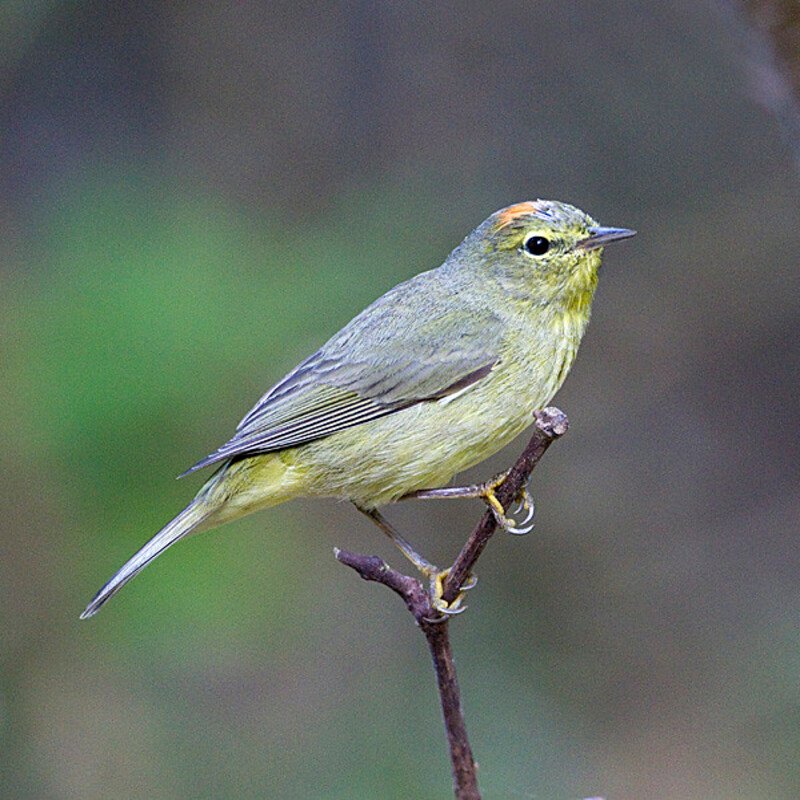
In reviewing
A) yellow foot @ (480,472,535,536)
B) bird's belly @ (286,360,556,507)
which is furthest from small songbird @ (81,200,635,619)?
yellow foot @ (480,472,535,536)

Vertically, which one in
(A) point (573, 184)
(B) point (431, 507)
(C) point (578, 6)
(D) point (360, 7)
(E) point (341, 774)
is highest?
(D) point (360, 7)

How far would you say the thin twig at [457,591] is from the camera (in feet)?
9.09

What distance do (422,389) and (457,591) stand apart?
0.99m

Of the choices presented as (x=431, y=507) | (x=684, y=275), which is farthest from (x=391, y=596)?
(x=684, y=275)

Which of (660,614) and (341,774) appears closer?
(341,774)

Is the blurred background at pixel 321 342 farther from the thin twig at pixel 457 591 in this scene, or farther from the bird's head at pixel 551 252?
the thin twig at pixel 457 591

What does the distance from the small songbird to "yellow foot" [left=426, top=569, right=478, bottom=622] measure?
77mm

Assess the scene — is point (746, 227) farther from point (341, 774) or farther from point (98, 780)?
point (98, 780)

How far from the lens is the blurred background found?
17.4 ft

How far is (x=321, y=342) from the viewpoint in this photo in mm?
5836

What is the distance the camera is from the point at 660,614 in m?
6.87

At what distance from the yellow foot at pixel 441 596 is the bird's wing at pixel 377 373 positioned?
575mm

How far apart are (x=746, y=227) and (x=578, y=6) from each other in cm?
201

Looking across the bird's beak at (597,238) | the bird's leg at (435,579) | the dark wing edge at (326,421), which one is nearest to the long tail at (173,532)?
the dark wing edge at (326,421)
